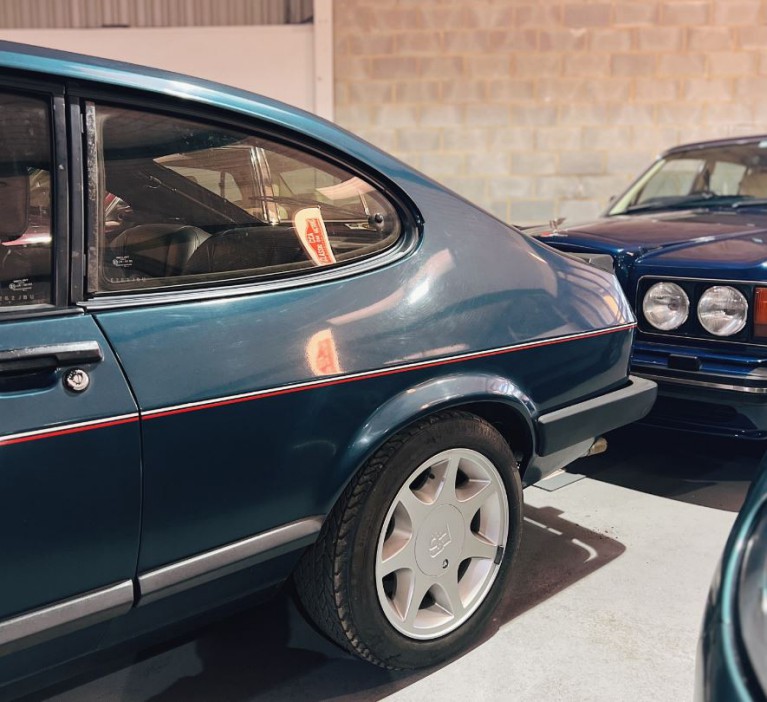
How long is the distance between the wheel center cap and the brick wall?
5.92 meters

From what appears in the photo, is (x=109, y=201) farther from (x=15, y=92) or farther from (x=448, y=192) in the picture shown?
(x=448, y=192)

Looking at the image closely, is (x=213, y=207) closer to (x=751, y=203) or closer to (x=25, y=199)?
(x=25, y=199)

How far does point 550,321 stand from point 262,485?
987 mm

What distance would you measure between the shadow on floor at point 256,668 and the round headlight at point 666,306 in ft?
4.07

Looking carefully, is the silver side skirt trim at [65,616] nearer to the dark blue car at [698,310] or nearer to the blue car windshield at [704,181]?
the dark blue car at [698,310]

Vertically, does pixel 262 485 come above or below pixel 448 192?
below

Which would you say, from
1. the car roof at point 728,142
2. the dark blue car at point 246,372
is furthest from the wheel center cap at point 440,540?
the car roof at point 728,142

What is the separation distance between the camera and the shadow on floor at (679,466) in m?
3.18

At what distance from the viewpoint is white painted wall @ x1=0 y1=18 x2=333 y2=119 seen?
7316mm

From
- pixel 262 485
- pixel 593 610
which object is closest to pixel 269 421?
pixel 262 485

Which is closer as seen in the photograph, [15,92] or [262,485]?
[15,92]

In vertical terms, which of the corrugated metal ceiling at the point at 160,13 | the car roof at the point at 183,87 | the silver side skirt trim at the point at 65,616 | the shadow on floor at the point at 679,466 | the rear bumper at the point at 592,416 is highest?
the corrugated metal ceiling at the point at 160,13

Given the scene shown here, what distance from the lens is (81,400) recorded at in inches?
54.1

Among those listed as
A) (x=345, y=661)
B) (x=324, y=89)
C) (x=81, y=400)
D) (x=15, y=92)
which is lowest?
(x=345, y=661)
